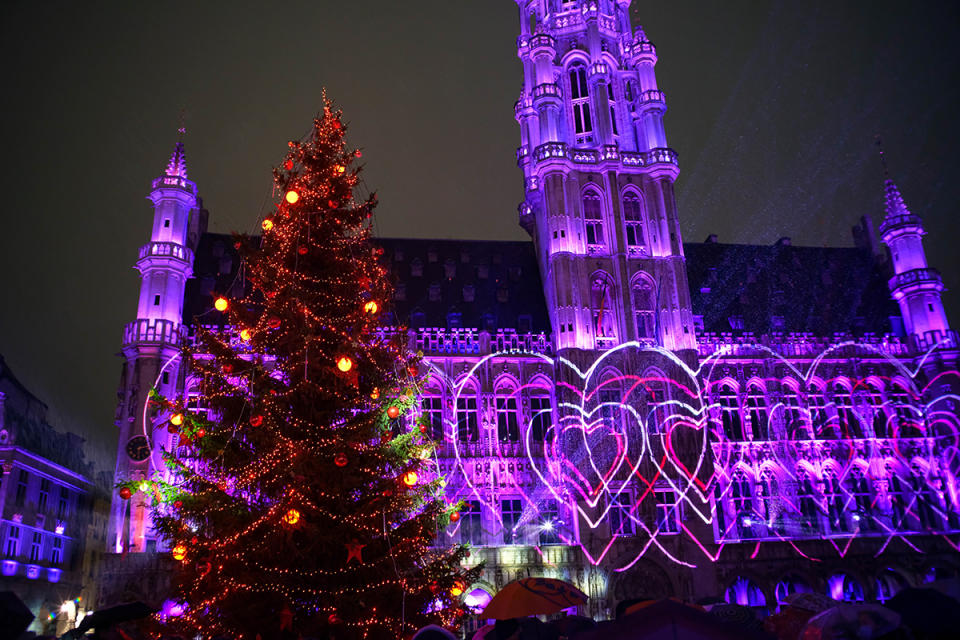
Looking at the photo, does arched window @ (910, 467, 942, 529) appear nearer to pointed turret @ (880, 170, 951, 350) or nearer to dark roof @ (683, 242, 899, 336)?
pointed turret @ (880, 170, 951, 350)

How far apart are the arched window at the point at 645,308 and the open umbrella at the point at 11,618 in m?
29.7

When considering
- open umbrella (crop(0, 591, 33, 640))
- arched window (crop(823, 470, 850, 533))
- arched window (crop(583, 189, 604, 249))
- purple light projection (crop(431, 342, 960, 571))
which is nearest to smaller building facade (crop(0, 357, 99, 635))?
purple light projection (crop(431, 342, 960, 571))

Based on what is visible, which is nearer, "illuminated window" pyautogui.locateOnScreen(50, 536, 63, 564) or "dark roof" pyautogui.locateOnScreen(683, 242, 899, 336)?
"illuminated window" pyautogui.locateOnScreen(50, 536, 63, 564)

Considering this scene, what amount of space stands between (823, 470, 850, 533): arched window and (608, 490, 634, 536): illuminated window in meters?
9.48

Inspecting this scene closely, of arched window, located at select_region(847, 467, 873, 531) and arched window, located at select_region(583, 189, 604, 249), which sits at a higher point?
arched window, located at select_region(583, 189, 604, 249)

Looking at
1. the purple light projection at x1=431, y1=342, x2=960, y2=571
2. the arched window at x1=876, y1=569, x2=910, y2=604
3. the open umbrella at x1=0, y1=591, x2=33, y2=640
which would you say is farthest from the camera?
the arched window at x1=876, y1=569, x2=910, y2=604

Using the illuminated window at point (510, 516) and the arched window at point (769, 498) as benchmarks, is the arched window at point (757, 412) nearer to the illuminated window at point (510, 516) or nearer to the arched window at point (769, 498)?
the arched window at point (769, 498)

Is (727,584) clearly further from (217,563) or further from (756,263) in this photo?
(217,563)

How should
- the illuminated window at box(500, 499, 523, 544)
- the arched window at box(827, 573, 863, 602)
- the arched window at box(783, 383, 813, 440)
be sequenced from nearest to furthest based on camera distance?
the illuminated window at box(500, 499, 523, 544) → the arched window at box(827, 573, 863, 602) → the arched window at box(783, 383, 813, 440)

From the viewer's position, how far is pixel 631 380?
3328cm

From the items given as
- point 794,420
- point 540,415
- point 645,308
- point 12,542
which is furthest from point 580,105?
point 12,542

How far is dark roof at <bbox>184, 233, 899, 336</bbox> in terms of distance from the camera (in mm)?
37781

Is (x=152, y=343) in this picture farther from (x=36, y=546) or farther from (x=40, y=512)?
(x=36, y=546)

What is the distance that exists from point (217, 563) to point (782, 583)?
1068 inches
